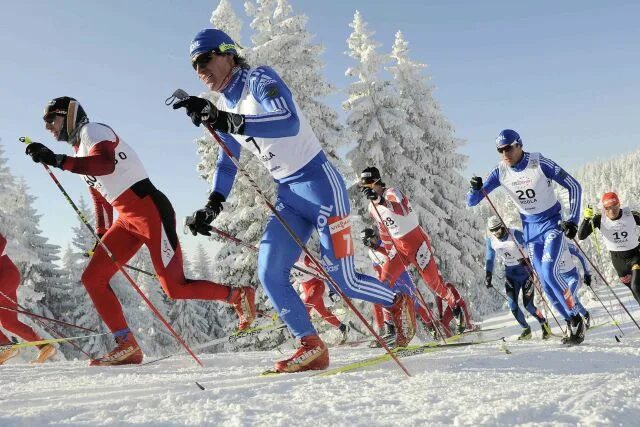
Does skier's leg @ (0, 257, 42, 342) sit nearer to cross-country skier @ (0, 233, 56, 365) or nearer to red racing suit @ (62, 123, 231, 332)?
cross-country skier @ (0, 233, 56, 365)

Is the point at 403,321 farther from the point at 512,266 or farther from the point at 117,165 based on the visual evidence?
the point at 512,266

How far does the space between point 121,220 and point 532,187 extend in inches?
213

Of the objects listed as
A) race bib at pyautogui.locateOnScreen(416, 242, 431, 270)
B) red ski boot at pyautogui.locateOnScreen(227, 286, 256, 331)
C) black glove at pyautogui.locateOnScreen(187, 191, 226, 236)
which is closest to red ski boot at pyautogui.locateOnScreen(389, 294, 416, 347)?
red ski boot at pyautogui.locateOnScreen(227, 286, 256, 331)

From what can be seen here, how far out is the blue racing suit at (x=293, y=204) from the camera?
4141 mm

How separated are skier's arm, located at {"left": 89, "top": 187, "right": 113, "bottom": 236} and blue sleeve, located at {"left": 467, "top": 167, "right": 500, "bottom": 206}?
5.06 meters

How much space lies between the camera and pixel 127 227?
5348 millimetres

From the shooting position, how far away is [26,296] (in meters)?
17.8

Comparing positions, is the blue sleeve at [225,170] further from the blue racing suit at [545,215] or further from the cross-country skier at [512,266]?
the cross-country skier at [512,266]

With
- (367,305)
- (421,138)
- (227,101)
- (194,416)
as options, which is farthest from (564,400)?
(421,138)

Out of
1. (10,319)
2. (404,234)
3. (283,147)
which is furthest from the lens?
(404,234)

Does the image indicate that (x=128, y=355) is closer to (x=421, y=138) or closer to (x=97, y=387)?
(x=97, y=387)

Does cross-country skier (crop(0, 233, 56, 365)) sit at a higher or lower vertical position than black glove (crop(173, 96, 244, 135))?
lower

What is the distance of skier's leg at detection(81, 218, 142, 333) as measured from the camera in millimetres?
5301

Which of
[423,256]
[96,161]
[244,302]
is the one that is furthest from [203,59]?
[423,256]
